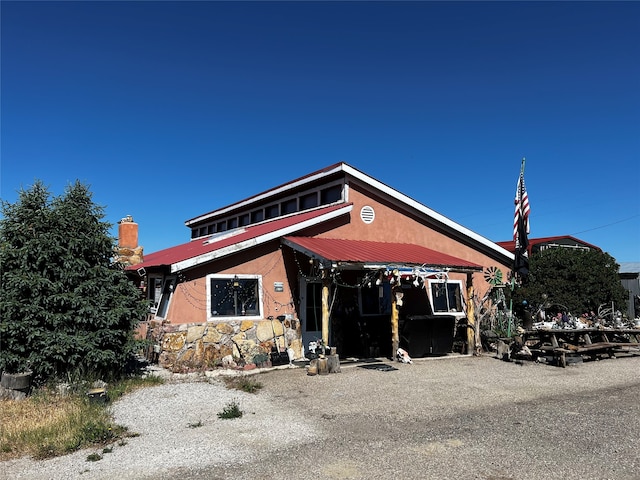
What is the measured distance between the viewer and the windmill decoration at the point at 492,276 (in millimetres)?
17656

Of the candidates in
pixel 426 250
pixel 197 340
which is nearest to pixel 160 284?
pixel 197 340

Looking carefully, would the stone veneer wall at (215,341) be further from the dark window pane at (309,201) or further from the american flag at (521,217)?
the american flag at (521,217)

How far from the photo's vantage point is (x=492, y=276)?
17750 millimetres

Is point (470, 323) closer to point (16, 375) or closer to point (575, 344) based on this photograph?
point (575, 344)

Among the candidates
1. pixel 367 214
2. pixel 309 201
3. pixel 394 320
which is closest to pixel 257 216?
pixel 309 201

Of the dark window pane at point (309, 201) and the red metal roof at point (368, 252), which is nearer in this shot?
the red metal roof at point (368, 252)

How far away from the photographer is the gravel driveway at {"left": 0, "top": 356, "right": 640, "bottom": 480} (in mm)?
5008

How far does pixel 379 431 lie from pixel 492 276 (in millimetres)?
12789

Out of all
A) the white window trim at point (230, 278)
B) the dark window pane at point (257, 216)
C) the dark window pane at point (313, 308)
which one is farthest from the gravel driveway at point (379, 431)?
the dark window pane at point (257, 216)

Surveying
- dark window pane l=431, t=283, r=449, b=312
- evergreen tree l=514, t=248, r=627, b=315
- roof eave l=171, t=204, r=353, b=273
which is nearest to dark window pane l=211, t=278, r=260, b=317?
roof eave l=171, t=204, r=353, b=273

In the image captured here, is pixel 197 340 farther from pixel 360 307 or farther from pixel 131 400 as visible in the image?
pixel 360 307

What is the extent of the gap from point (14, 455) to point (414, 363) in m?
Answer: 9.17

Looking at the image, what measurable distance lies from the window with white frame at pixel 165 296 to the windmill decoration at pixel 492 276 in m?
11.6

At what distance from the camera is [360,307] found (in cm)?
1446
